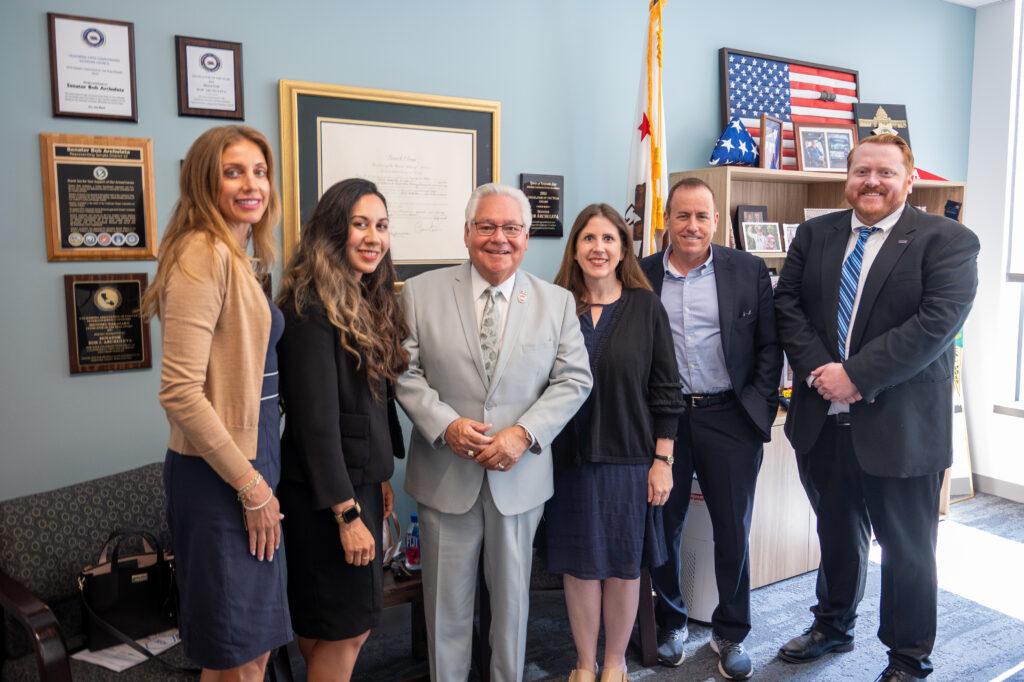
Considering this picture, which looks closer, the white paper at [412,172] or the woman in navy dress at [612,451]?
the woman in navy dress at [612,451]

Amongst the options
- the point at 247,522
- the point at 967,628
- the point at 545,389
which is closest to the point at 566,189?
the point at 545,389

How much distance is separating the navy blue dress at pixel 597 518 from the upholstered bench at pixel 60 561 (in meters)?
0.87

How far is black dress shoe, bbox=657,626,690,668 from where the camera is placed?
8.10 feet

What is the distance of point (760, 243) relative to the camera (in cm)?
335

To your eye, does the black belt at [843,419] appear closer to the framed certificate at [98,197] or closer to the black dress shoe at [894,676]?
the black dress shoe at [894,676]

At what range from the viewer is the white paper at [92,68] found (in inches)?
82.8

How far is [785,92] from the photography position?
3.60 metres

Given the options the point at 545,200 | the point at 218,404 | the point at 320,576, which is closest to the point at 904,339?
the point at 545,200

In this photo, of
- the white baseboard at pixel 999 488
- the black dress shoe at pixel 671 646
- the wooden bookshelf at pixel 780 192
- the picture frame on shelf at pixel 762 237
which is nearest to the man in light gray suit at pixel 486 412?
the black dress shoe at pixel 671 646

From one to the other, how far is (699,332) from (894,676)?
1.26 m

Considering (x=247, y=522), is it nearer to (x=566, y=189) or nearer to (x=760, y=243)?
(x=566, y=189)

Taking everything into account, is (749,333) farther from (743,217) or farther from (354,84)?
(354,84)

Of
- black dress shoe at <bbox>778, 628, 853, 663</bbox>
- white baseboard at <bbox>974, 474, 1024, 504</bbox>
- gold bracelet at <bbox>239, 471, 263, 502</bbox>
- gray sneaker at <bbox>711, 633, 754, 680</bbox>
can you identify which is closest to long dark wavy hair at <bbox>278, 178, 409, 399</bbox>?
gold bracelet at <bbox>239, 471, 263, 502</bbox>

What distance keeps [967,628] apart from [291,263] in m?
2.83
